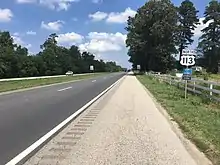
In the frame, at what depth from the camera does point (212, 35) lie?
4744 inches

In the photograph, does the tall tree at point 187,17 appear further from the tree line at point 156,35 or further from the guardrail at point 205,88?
the guardrail at point 205,88

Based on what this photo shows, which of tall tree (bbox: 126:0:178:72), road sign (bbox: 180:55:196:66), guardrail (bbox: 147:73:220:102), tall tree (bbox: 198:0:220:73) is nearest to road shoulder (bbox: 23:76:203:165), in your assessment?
guardrail (bbox: 147:73:220:102)

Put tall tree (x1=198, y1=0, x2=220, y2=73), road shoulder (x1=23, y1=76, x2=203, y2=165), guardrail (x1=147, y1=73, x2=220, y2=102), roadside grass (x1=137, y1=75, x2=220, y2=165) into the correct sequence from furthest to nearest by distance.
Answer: tall tree (x1=198, y1=0, x2=220, y2=73) → guardrail (x1=147, y1=73, x2=220, y2=102) → roadside grass (x1=137, y1=75, x2=220, y2=165) → road shoulder (x1=23, y1=76, x2=203, y2=165)

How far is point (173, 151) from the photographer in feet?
26.3

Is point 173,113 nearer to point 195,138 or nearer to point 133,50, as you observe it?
point 195,138

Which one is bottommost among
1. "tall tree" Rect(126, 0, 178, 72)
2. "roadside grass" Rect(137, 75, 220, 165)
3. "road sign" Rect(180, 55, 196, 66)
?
"roadside grass" Rect(137, 75, 220, 165)

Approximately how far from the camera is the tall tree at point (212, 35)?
391 feet

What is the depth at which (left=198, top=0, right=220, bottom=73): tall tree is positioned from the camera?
119m

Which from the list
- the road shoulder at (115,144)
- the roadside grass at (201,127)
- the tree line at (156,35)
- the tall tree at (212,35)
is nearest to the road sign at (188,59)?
the roadside grass at (201,127)

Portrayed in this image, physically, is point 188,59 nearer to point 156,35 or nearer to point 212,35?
point 156,35

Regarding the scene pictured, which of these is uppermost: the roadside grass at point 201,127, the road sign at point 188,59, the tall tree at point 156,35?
the tall tree at point 156,35

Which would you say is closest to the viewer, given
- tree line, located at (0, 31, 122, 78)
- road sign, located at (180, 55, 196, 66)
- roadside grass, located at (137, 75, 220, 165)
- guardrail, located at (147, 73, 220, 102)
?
roadside grass, located at (137, 75, 220, 165)

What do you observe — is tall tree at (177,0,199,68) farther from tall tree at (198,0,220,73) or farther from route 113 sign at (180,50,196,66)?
route 113 sign at (180,50,196,66)

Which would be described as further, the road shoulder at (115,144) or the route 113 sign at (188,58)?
the route 113 sign at (188,58)
